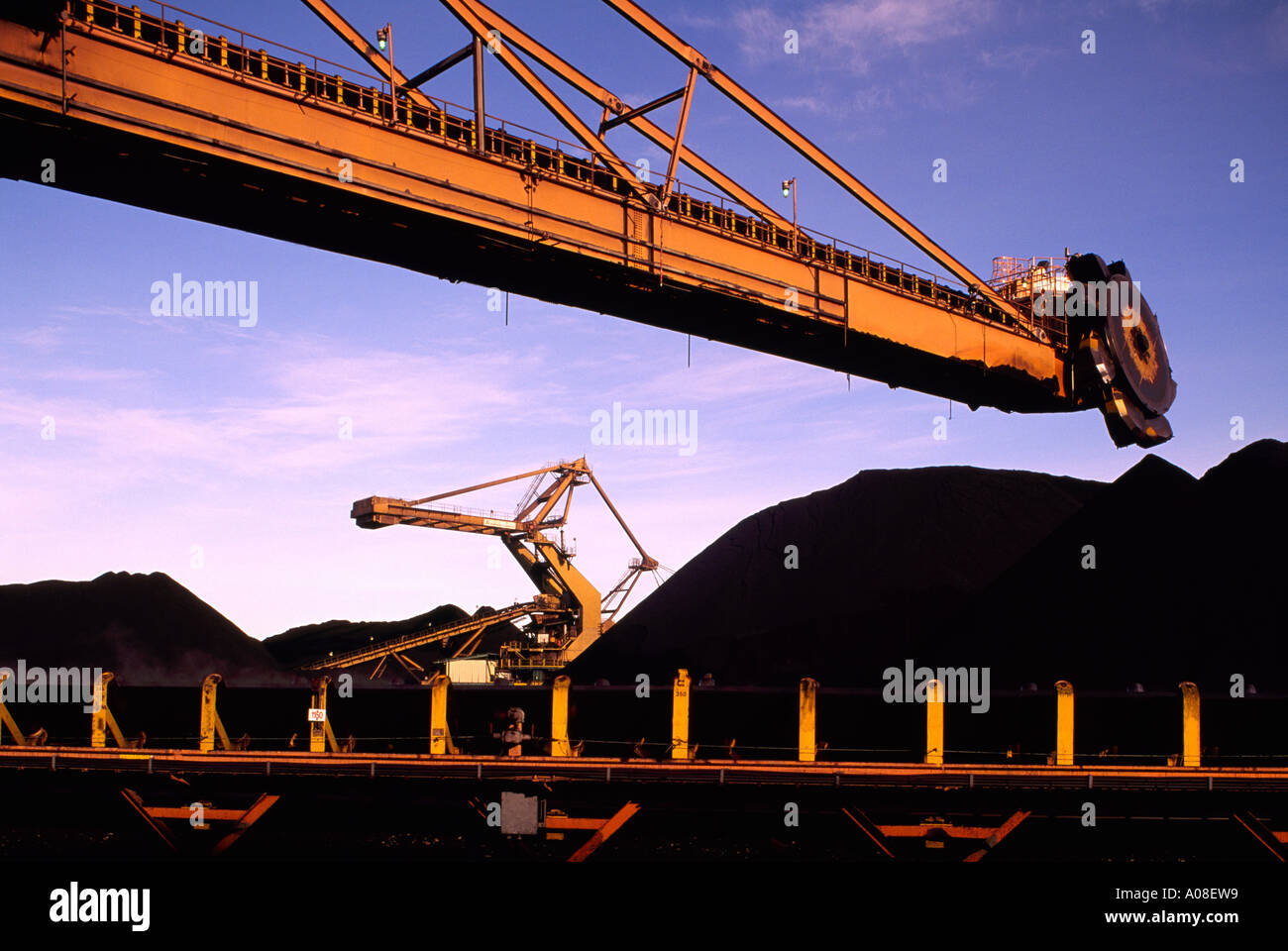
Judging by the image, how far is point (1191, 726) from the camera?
1543 cm

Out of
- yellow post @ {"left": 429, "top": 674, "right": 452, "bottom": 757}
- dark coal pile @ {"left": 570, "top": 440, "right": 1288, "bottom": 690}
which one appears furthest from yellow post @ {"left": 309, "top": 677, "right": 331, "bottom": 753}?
dark coal pile @ {"left": 570, "top": 440, "right": 1288, "bottom": 690}

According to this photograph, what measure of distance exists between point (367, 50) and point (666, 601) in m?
32.1

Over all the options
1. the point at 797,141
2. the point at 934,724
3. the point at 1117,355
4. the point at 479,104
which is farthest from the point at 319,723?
the point at 1117,355

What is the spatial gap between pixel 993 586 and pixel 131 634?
33054 mm

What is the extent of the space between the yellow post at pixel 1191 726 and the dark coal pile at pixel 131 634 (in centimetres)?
3620

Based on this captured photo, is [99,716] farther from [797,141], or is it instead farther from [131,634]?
[131,634]

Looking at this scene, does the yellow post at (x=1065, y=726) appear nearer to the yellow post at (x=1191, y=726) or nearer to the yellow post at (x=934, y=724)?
the yellow post at (x=1191, y=726)

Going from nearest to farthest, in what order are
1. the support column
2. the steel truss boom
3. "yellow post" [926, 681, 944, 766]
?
"yellow post" [926, 681, 944, 766] < the support column < the steel truss boom

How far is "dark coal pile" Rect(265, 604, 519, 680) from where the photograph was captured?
63781 mm

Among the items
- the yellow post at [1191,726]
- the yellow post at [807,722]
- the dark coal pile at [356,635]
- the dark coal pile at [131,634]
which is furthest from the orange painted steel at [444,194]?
the dark coal pile at [356,635]

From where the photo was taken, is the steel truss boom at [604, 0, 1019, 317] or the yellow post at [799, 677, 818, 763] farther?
the steel truss boom at [604, 0, 1019, 317]

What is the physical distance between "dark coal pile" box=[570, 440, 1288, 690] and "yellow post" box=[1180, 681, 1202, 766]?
15.7 meters

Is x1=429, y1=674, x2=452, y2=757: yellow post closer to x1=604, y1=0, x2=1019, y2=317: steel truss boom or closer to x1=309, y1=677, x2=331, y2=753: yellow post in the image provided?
x1=309, y1=677, x2=331, y2=753: yellow post

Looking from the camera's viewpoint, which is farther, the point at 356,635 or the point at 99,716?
the point at 356,635
